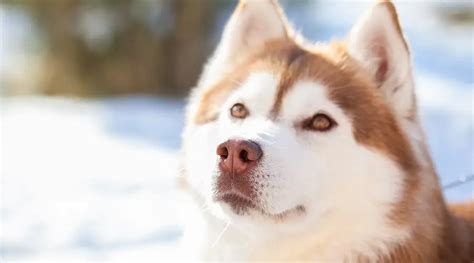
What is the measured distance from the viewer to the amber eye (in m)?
2.60

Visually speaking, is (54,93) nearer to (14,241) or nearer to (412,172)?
(14,241)

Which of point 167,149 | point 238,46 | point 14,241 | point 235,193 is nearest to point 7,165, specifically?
point 167,149

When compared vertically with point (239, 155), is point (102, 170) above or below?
above

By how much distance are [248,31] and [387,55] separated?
0.60 meters

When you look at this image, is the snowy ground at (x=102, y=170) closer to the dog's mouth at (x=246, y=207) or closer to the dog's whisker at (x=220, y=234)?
the dog's whisker at (x=220, y=234)

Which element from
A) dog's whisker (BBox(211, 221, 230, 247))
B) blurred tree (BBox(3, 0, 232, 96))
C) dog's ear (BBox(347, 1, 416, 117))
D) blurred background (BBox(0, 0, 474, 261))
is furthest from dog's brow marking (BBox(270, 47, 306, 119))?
blurred tree (BBox(3, 0, 232, 96))

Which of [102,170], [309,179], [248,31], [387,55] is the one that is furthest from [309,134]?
[102,170]

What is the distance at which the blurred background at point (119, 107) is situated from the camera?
4.60 meters

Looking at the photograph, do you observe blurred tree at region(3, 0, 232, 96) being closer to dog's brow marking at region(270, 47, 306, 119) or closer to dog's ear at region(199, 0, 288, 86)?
dog's ear at region(199, 0, 288, 86)

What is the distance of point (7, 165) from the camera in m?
6.13

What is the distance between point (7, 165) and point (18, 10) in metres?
4.24

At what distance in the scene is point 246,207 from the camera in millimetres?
2361

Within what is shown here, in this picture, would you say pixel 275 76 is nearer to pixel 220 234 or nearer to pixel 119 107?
pixel 220 234

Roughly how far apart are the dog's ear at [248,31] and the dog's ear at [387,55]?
1.11 feet
